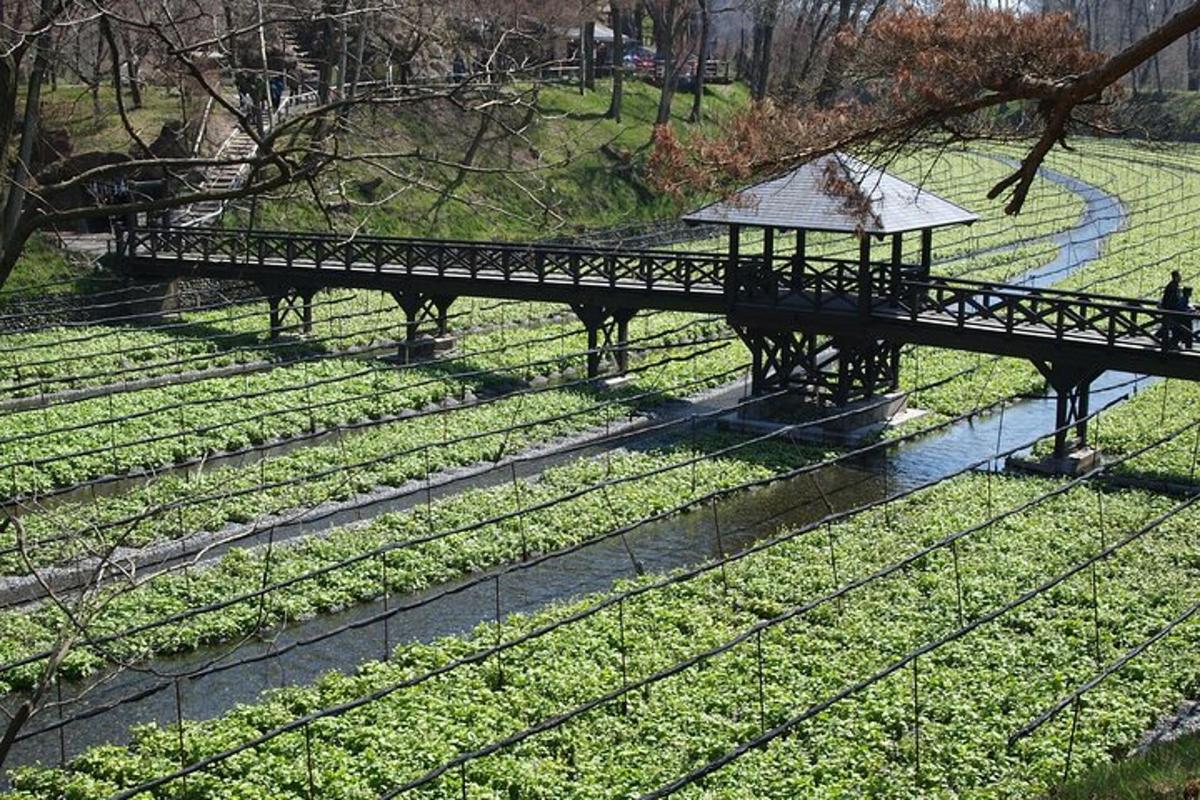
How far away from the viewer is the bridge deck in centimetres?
2689

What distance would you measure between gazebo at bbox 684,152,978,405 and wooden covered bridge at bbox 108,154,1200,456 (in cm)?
4

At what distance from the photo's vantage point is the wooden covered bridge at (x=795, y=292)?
2706 cm

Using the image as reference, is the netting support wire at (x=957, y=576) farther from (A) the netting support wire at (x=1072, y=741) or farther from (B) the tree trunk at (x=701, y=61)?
(B) the tree trunk at (x=701, y=61)

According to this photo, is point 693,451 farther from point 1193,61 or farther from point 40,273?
point 1193,61

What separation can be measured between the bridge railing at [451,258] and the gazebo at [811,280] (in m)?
1.51

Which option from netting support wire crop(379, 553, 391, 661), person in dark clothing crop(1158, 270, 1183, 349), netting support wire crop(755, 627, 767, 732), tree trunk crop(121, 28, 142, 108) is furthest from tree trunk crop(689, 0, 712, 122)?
netting support wire crop(755, 627, 767, 732)

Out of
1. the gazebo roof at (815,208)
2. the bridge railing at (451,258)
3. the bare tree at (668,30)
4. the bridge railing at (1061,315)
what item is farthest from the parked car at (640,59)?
the bridge railing at (1061,315)

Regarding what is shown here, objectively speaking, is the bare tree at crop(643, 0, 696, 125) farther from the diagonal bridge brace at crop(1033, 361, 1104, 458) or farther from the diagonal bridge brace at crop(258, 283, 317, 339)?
the diagonal bridge brace at crop(1033, 361, 1104, 458)

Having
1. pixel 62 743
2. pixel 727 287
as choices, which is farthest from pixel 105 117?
pixel 62 743

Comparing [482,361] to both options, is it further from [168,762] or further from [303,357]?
[168,762]

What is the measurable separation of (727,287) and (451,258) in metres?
8.54

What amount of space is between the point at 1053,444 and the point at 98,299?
26.5 meters

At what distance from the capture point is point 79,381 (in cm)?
3262

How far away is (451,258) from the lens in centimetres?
3731
